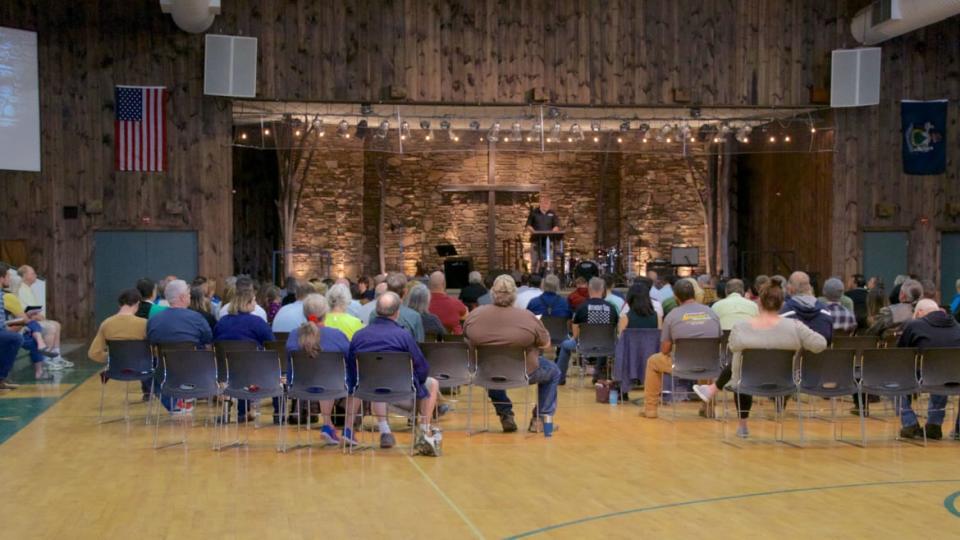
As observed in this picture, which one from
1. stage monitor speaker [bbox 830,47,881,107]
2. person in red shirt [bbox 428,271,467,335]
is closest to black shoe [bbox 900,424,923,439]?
person in red shirt [bbox 428,271,467,335]

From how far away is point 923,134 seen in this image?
17609 millimetres

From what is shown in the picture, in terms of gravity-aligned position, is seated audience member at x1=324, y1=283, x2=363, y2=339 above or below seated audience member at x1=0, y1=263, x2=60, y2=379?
Result: above

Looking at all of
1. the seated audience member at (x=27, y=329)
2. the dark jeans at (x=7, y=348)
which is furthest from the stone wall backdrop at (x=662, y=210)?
the dark jeans at (x=7, y=348)

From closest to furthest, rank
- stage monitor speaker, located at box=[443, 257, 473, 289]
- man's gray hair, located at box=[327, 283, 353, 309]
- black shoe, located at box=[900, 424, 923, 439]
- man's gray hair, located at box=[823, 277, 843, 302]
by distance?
black shoe, located at box=[900, 424, 923, 439]
man's gray hair, located at box=[327, 283, 353, 309]
man's gray hair, located at box=[823, 277, 843, 302]
stage monitor speaker, located at box=[443, 257, 473, 289]

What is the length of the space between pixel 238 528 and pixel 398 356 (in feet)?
7.33

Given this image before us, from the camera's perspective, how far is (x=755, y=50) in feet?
56.3

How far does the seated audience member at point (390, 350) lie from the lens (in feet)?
25.4

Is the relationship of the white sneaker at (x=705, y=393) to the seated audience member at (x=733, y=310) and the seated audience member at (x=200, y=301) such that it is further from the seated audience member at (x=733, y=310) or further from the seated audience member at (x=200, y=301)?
the seated audience member at (x=200, y=301)

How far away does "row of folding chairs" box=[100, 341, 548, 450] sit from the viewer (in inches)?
305

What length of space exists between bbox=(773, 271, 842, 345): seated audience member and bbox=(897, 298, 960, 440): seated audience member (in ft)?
2.77

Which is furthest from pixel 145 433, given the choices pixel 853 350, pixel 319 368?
pixel 853 350

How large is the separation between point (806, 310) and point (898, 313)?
1532mm

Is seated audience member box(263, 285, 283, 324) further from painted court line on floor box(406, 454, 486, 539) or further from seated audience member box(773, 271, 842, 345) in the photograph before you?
seated audience member box(773, 271, 842, 345)

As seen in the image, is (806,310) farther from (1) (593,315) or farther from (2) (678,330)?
(1) (593,315)
